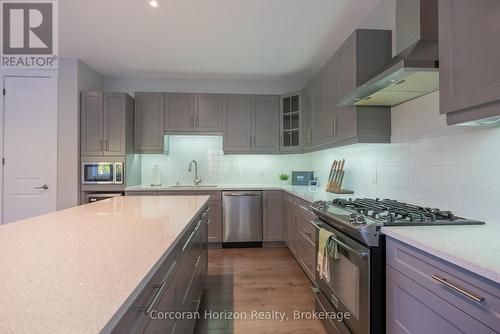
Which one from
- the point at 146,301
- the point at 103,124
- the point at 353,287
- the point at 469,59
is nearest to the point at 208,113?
the point at 103,124

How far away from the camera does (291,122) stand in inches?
159

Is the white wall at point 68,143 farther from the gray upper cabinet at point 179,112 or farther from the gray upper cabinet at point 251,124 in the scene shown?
the gray upper cabinet at point 251,124

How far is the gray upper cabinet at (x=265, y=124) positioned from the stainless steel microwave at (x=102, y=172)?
6.62 ft

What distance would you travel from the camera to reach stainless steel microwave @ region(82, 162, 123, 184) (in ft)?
11.6

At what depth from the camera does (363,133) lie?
7.09ft

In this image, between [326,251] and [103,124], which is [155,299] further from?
[103,124]

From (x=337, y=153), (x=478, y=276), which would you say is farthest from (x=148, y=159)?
(x=478, y=276)

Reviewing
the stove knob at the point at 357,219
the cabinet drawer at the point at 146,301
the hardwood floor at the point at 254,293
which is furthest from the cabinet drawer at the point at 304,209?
the cabinet drawer at the point at 146,301

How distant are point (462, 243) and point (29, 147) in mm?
4601

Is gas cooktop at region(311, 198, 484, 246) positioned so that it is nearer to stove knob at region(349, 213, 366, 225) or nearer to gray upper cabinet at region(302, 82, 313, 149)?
stove knob at region(349, 213, 366, 225)

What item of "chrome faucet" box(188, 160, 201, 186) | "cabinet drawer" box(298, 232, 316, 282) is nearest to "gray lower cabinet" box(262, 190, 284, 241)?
"cabinet drawer" box(298, 232, 316, 282)

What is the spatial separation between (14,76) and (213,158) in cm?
292

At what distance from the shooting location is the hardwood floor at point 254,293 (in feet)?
6.51

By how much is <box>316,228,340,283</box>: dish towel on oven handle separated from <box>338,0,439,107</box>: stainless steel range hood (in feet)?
3.43
